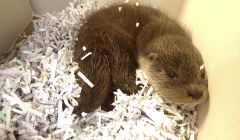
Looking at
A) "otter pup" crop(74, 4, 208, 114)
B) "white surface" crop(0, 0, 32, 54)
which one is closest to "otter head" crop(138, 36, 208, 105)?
"otter pup" crop(74, 4, 208, 114)

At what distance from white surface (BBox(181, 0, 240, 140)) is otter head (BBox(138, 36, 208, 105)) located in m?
0.04

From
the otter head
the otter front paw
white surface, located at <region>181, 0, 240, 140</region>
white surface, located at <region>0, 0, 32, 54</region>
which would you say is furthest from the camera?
white surface, located at <region>0, 0, 32, 54</region>

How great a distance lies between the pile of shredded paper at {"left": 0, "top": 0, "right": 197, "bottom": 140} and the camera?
4.43 feet

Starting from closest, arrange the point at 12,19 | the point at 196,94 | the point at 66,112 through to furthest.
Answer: the point at 196,94
the point at 66,112
the point at 12,19

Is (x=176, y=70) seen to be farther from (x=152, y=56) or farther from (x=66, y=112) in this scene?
(x=66, y=112)

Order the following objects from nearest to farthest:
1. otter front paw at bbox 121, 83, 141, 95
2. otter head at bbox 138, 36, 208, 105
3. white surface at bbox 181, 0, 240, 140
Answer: white surface at bbox 181, 0, 240, 140
otter head at bbox 138, 36, 208, 105
otter front paw at bbox 121, 83, 141, 95

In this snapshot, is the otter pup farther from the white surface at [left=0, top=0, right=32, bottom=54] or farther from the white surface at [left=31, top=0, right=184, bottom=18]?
the white surface at [left=0, top=0, right=32, bottom=54]

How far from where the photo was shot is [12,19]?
168 centimetres

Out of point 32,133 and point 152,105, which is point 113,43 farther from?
point 32,133

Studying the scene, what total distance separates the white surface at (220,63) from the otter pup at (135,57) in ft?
0.13

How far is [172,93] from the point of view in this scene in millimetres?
1316

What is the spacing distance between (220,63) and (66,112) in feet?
1.71

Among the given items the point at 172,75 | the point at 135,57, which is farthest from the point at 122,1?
the point at 172,75

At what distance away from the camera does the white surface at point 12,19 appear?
162 cm
